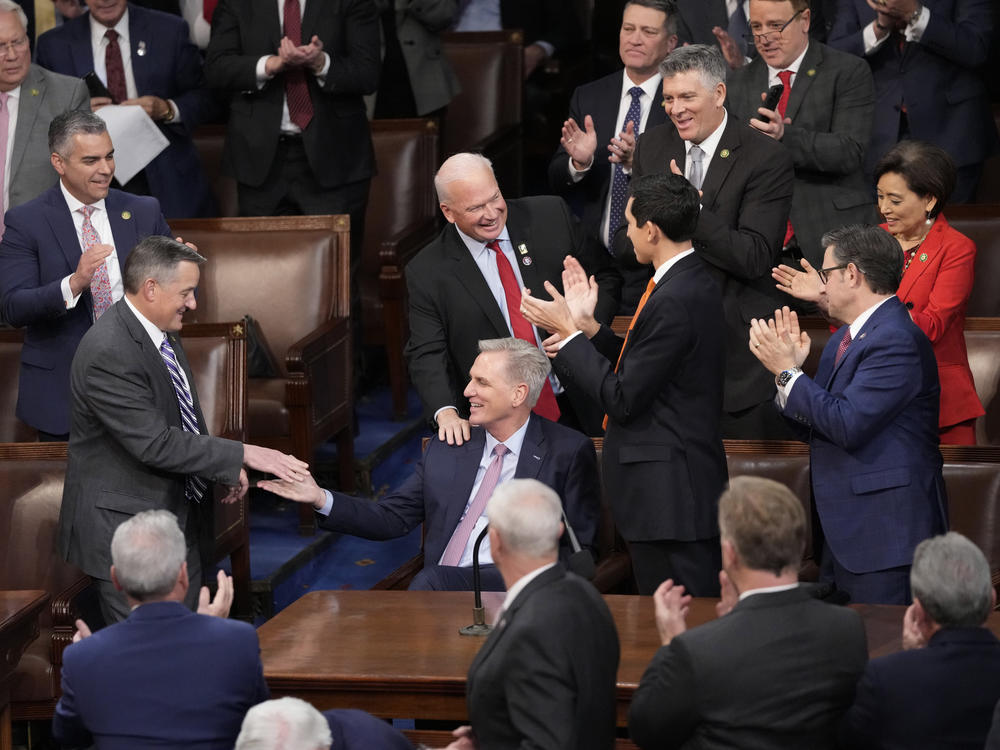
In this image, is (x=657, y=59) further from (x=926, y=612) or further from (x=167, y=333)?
(x=926, y=612)

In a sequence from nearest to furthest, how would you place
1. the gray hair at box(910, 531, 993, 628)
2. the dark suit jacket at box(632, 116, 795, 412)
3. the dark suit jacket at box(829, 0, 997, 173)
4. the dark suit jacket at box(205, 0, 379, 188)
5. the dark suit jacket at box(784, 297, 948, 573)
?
the gray hair at box(910, 531, 993, 628) → the dark suit jacket at box(784, 297, 948, 573) → the dark suit jacket at box(632, 116, 795, 412) → the dark suit jacket at box(829, 0, 997, 173) → the dark suit jacket at box(205, 0, 379, 188)

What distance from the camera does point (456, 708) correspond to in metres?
3.13

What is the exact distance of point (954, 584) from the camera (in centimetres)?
262

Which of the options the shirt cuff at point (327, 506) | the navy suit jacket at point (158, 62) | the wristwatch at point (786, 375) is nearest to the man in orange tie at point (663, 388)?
the wristwatch at point (786, 375)

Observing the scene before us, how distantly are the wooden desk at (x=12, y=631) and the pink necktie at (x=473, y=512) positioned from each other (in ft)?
3.50

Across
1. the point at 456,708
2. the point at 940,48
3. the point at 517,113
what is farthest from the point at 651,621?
the point at 517,113

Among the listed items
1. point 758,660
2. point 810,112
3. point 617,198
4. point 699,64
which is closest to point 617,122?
point 617,198

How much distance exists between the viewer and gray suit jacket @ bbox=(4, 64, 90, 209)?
16.8 ft

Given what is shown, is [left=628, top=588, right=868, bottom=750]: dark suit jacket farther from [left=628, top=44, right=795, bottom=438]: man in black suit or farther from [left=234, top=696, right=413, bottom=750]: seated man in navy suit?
[left=628, top=44, right=795, bottom=438]: man in black suit

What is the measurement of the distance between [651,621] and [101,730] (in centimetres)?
127

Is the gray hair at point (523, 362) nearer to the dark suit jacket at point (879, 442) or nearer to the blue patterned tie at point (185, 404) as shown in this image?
the dark suit jacket at point (879, 442)

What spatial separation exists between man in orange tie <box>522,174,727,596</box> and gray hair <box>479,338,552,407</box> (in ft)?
0.63

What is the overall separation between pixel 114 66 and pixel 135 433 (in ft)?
8.10

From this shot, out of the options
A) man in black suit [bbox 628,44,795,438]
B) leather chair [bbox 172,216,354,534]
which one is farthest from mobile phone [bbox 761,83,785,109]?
leather chair [bbox 172,216,354,534]
